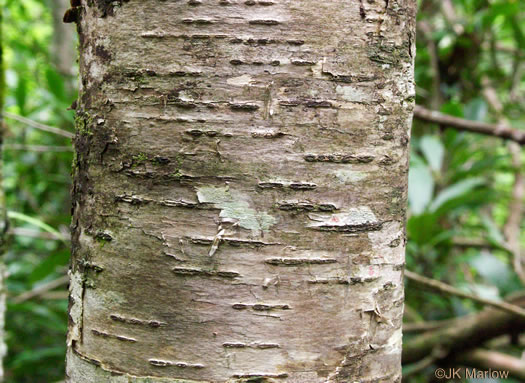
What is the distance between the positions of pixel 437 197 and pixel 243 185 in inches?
69.0

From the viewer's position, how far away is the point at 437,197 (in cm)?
223

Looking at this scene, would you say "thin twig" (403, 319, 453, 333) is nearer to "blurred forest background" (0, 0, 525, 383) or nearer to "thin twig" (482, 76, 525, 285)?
"blurred forest background" (0, 0, 525, 383)

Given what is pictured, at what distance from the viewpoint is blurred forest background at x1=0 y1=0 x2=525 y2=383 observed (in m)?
2.09

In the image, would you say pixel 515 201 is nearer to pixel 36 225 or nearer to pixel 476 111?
pixel 476 111

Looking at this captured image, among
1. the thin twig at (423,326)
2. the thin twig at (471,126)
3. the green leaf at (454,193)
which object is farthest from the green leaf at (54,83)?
the thin twig at (423,326)

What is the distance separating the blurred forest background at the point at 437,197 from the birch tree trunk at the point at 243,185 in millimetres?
1234

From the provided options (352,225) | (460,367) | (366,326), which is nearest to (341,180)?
(352,225)

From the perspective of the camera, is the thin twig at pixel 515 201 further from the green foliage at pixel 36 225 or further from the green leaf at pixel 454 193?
the green foliage at pixel 36 225

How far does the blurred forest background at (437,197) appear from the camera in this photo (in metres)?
2.09

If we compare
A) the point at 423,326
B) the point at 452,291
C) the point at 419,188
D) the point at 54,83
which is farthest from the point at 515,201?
the point at 54,83

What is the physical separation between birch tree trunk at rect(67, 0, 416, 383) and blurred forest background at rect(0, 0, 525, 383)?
1234 mm

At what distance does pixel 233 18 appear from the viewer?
2.14 ft

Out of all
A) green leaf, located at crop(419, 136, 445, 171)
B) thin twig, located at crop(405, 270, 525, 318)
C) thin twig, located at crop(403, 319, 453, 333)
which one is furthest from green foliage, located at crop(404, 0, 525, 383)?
thin twig, located at crop(405, 270, 525, 318)

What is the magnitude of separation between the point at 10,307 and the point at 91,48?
68.8 inches
